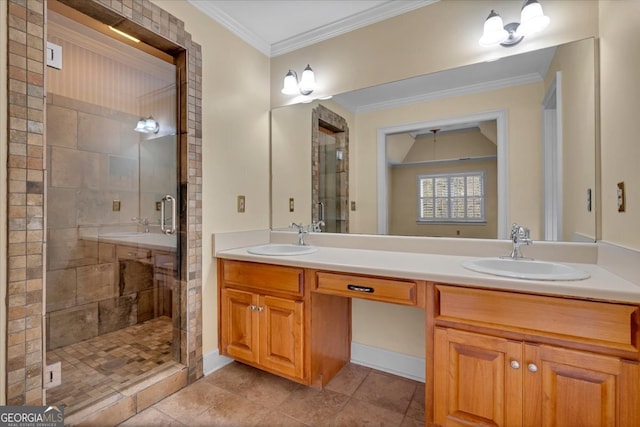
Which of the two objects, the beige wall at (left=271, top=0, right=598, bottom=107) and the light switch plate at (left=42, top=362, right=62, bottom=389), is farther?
the beige wall at (left=271, top=0, right=598, bottom=107)

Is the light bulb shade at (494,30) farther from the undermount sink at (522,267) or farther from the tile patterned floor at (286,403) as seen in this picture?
the tile patterned floor at (286,403)

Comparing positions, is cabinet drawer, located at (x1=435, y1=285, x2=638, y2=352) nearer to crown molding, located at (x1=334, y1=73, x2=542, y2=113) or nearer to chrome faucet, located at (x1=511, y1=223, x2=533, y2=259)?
chrome faucet, located at (x1=511, y1=223, x2=533, y2=259)

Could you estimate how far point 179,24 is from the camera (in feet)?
5.82

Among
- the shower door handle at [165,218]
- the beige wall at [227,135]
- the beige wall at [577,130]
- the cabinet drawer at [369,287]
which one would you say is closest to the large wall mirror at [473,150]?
the beige wall at [577,130]

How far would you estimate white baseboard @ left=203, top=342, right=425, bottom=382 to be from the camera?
1.91 m

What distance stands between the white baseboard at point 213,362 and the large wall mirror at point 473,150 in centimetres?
114

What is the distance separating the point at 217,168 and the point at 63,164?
2.73 ft

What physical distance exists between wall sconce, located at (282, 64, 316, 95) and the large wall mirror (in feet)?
0.36

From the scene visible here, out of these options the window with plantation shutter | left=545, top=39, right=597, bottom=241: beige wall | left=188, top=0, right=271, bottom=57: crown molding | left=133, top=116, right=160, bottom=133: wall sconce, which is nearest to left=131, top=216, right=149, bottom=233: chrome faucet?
left=133, top=116, right=160, bottom=133: wall sconce

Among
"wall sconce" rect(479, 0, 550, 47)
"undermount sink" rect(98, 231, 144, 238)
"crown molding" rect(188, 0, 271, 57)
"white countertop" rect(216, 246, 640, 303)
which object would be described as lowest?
"white countertop" rect(216, 246, 640, 303)

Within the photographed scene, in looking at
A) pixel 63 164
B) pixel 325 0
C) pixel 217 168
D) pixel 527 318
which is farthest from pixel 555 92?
pixel 63 164

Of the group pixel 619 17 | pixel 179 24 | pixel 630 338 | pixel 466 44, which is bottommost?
pixel 630 338

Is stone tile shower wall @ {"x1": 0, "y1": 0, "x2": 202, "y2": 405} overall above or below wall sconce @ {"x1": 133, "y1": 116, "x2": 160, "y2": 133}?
below

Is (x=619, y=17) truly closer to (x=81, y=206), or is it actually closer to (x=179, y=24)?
(x=179, y=24)
